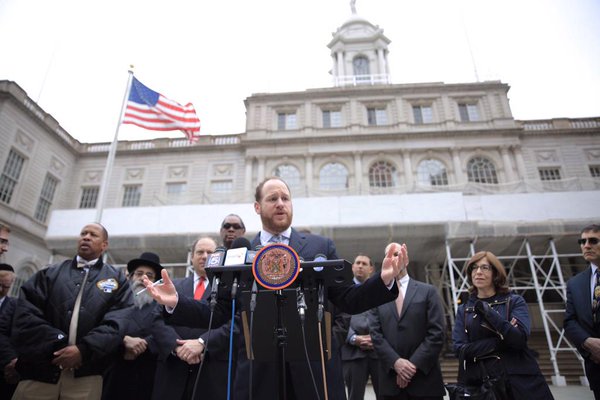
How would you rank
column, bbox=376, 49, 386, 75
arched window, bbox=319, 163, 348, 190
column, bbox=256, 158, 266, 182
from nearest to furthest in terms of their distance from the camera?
1. arched window, bbox=319, 163, 348, 190
2. column, bbox=256, 158, 266, 182
3. column, bbox=376, 49, 386, 75

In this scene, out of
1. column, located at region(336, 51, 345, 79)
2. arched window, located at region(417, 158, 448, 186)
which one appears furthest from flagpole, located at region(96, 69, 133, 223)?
column, located at region(336, 51, 345, 79)

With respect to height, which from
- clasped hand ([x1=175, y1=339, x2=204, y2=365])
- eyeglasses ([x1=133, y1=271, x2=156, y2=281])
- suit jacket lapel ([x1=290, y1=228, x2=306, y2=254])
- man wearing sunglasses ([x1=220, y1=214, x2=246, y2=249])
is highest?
man wearing sunglasses ([x1=220, y1=214, x2=246, y2=249])

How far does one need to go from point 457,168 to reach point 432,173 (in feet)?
4.49

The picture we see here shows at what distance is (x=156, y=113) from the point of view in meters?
11.7

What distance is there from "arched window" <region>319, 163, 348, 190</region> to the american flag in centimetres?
1006

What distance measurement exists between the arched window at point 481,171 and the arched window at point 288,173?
9.91 metres

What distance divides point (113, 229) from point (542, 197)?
14.0 metres

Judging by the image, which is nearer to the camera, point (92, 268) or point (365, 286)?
point (365, 286)

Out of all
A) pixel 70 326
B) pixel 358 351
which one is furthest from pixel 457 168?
pixel 70 326

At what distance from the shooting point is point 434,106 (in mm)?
22625

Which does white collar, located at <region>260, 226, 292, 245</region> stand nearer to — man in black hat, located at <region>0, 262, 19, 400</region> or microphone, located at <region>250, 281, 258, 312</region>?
microphone, located at <region>250, 281, 258, 312</region>

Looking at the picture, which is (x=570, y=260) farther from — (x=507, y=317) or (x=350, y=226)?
(x=507, y=317)

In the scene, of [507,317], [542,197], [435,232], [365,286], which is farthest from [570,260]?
[365,286]

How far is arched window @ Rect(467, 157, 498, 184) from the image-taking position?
19.9 metres
